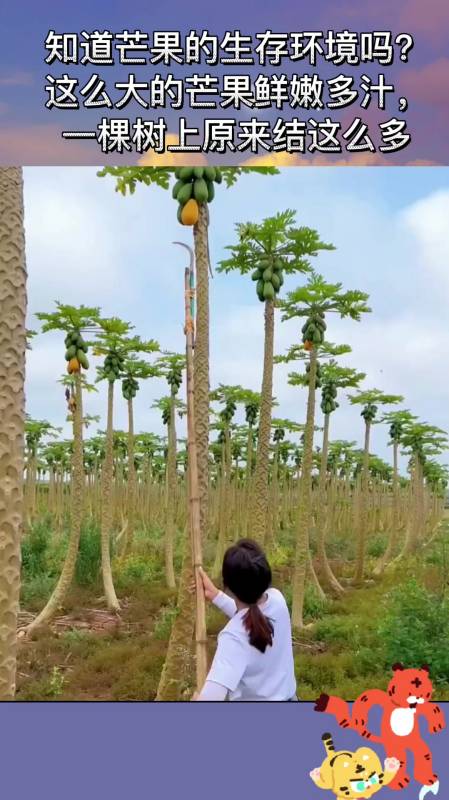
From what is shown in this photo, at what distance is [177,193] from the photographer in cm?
568

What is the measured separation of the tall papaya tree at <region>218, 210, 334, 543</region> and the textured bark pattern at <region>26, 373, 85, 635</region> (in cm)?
264

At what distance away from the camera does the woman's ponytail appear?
7.18ft

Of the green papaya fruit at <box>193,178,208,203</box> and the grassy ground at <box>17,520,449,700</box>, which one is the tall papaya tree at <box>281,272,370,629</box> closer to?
the grassy ground at <box>17,520,449,700</box>

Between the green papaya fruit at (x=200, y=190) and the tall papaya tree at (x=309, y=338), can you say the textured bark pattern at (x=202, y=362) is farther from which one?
the tall papaya tree at (x=309, y=338)

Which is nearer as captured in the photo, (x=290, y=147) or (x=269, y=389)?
(x=290, y=147)

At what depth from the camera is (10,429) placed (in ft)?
12.5

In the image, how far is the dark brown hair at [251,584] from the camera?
86.4 inches

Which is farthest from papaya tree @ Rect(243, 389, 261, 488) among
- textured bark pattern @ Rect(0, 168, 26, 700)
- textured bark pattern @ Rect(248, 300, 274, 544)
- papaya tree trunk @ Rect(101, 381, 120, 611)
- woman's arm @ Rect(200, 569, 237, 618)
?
woman's arm @ Rect(200, 569, 237, 618)

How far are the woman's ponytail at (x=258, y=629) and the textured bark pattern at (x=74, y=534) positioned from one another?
7.45 metres

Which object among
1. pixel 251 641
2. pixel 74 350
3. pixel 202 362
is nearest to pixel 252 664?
pixel 251 641

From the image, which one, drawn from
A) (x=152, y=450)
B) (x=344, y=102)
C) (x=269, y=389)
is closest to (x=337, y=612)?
(x=269, y=389)

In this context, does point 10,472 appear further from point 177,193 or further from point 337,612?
point 337,612

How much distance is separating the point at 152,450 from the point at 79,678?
44.2 ft

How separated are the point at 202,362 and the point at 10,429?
1.98 metres
